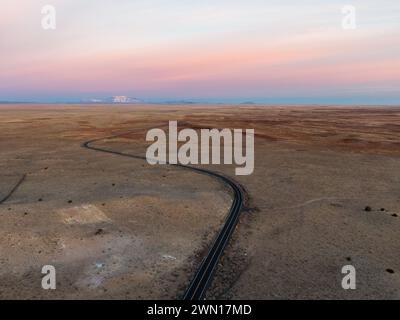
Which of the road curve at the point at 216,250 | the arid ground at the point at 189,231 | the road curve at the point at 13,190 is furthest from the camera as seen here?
the road curve at the point at 13,190

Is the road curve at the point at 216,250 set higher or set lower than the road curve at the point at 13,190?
lower

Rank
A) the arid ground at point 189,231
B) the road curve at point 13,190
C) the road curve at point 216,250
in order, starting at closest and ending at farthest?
the road curve at point 216,250, the arid ground at point 189,231, the road curve at point 13,190

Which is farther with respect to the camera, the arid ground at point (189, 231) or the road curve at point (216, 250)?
the arid ground at point (189, 231)

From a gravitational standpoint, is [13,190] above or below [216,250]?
above

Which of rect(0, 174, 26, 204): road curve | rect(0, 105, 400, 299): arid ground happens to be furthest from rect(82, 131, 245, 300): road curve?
rect(0, 174, 26, 204): road curve

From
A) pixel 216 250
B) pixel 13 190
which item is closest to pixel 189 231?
pixel 216 250

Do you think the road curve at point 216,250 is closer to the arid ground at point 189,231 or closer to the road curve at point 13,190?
the arid ground at point 189,231

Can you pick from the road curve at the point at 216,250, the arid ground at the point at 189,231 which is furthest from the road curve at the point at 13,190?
the road curve at the point at 216,250

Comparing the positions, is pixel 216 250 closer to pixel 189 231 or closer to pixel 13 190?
pixel 189 231
